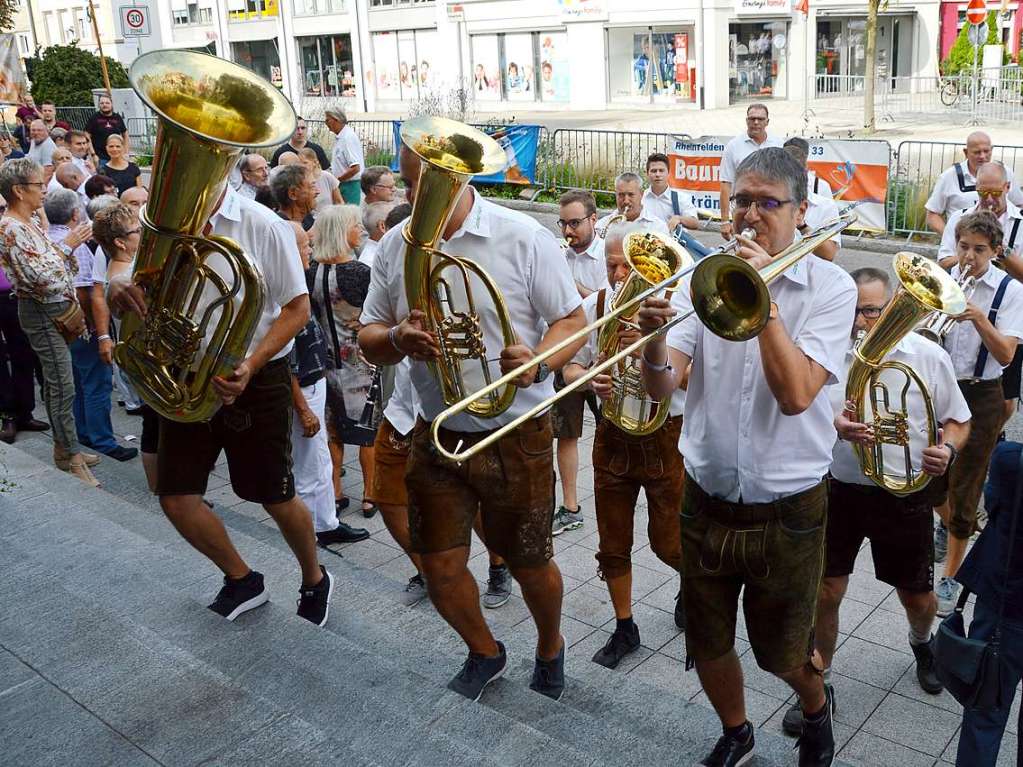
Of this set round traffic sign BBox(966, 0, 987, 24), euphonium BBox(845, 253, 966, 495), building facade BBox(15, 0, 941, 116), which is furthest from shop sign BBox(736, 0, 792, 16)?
euphonium BBox(845, 253, 966, 495)

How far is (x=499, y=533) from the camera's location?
3750 mm

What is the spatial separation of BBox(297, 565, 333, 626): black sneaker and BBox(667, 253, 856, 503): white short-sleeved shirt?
1.92m

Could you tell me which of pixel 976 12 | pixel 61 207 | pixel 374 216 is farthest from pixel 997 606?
pixel 976 12

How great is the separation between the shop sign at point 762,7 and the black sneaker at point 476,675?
1147 inches

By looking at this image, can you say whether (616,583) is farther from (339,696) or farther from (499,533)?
(339,696)

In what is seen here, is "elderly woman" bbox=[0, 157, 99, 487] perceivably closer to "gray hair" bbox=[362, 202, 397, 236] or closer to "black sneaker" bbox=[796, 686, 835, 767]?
"gray hair" bbox=[362, 202, 397, 236]

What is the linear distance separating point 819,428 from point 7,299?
19.6 feet

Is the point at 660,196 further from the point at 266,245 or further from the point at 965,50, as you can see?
the point at 965,50

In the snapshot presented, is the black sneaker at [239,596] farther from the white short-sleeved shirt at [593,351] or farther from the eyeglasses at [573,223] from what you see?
the eyeglasses at [573,223]

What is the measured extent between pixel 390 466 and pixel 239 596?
89cm

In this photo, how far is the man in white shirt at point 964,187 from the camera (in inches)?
318

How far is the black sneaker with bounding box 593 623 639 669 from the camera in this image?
4496 mm

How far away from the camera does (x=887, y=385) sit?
4.22 m

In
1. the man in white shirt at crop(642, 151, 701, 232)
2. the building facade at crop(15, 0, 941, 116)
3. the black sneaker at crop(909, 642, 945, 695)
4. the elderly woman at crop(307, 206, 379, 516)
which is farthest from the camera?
the building facade at crop(15, 0, 941, 116)
